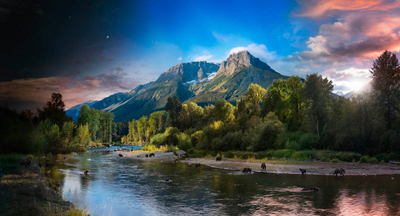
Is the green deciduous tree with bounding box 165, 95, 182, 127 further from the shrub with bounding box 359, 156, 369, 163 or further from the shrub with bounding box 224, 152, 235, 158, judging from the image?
the shrub with bounding box 359, 156, 369, 163

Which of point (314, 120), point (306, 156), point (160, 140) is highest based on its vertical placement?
point (314, 120)

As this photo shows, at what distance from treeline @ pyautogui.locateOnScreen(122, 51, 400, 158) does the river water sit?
1592cm

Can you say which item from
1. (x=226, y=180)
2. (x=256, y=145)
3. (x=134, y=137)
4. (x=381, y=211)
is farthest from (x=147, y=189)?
(x=134, y=137)

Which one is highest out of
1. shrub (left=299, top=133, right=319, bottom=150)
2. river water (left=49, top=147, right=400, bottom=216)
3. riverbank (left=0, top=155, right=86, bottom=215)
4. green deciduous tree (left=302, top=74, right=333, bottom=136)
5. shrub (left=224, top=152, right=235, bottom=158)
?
green deciduous tree (left=302, top=74, right=333, bottom=136)

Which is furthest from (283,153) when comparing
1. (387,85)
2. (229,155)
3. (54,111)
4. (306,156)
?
(54,111)

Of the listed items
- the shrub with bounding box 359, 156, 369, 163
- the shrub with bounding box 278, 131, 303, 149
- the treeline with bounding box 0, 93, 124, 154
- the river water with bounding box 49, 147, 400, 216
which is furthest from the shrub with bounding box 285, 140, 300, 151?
the treeline with bounding box 0, 93, 124, 154

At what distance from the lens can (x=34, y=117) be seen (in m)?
74.2

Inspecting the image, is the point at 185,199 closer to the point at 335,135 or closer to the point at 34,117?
the point at 335,135

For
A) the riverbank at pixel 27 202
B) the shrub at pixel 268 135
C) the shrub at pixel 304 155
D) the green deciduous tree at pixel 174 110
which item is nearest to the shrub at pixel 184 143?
the green deciduous tree at pixel 174 110

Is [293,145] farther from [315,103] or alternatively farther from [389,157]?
[389,157]

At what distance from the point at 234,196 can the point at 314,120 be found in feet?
128

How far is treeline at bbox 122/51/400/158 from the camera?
39281mm

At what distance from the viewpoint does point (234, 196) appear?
19.4m

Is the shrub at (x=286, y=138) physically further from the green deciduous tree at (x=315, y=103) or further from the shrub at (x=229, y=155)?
the shrub at (x=229, y=155)
